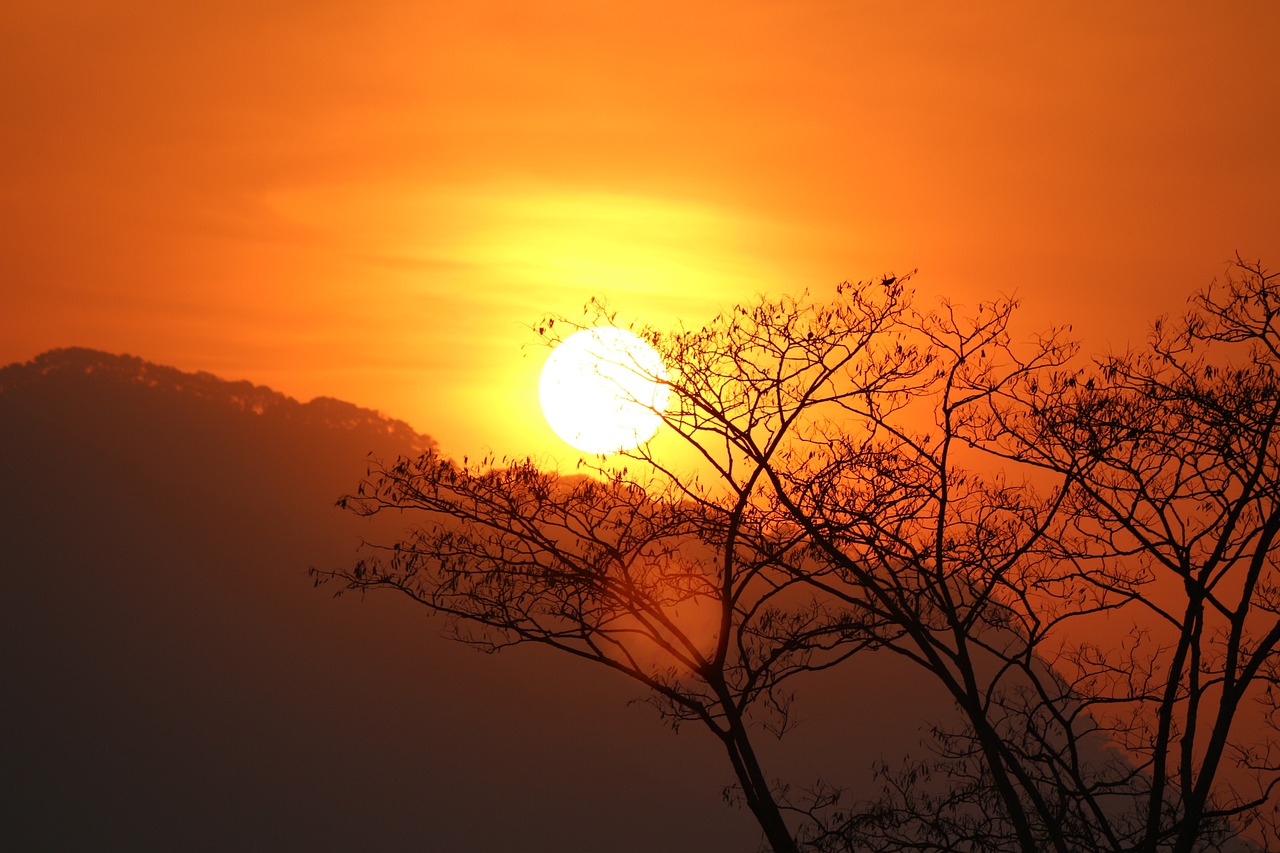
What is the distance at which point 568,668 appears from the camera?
488ft

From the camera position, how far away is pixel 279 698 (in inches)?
5551

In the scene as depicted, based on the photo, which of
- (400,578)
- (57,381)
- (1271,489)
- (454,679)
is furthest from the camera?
(57,381)

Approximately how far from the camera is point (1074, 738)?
13.9 m

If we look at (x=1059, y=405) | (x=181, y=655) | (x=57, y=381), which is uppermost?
(x=57, y=381)

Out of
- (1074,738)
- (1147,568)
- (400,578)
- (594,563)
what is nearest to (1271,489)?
(1147,568)

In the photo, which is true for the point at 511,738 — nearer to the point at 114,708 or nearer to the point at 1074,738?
the point at 114,708

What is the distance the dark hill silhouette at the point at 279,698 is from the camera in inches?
4978

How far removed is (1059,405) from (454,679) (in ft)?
458

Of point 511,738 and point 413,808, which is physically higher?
point 511,738

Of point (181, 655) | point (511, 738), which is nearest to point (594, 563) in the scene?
point (511, 738)

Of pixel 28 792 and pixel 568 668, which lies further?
pixel 568 668

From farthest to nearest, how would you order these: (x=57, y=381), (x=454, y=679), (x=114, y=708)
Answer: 1. (x=57, y=381)
2. (x=454, y=679)
3. (x=114, y=708)

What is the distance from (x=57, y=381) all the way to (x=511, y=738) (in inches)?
3544

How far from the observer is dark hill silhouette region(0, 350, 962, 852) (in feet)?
415
